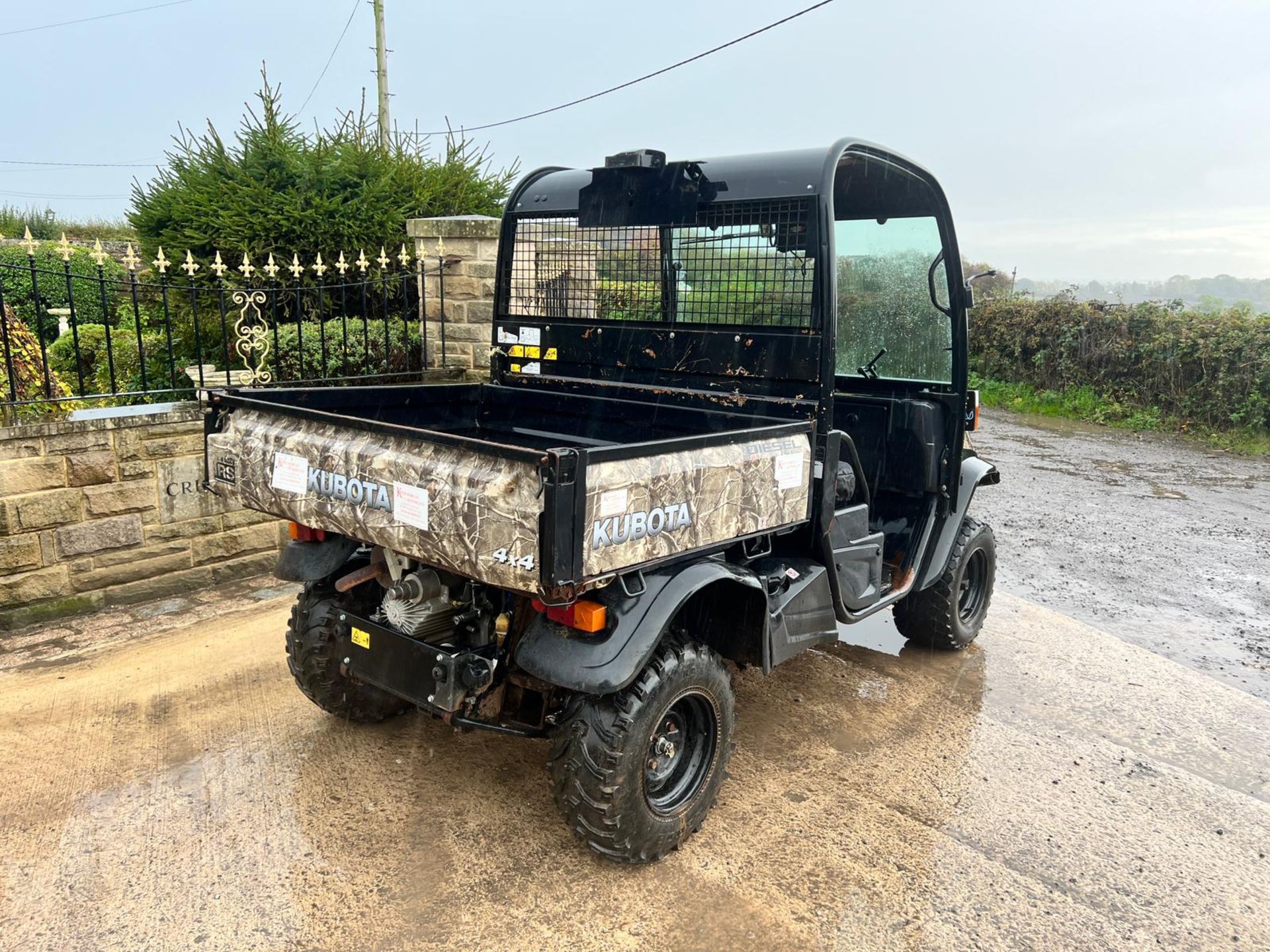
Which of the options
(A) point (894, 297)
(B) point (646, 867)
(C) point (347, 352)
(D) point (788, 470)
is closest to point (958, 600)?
(A) point (894, 297)

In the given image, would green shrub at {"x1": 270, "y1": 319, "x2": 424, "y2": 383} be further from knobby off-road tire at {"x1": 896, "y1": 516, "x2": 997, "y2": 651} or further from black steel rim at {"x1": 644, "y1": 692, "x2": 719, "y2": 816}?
black steel rim at {"x1": 644, "y1": 692, "x2": 719, "y2": 816}

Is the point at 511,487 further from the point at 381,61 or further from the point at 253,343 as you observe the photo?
the point at 381,61

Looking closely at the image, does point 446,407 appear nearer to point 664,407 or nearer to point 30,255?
point 664,407

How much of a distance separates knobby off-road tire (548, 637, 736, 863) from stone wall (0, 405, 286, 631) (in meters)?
3.31

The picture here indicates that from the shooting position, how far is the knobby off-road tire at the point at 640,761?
8.70 feet

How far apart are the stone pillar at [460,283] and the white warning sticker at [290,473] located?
10.8ft

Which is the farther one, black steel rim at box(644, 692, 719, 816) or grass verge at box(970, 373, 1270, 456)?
grass verge at box(970, 373, 1270, 456)

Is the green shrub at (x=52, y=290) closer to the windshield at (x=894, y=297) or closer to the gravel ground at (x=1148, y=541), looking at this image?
the windshield at (x=894, y=297)

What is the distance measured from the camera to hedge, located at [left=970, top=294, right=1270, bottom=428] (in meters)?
11.2

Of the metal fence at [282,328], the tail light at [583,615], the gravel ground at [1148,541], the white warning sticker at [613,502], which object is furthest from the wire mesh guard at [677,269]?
the gravel ground at [1148,541]

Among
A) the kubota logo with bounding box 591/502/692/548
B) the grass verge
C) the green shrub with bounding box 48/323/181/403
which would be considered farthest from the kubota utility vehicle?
the grass verge

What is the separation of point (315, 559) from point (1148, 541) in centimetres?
647

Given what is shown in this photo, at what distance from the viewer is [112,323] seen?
11.7m

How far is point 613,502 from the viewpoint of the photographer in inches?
92.2
